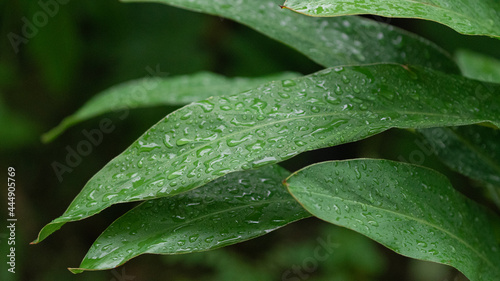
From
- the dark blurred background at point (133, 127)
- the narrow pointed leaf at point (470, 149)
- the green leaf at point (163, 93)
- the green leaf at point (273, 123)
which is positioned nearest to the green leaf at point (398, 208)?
the green leaf at point (273, 123)

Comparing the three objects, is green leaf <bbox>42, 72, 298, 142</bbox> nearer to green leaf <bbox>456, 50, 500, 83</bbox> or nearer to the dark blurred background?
green leaf <bbox>456, 50, 500, 83</bbox>

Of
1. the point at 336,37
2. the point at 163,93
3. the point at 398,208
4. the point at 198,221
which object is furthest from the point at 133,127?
the point at 398,208

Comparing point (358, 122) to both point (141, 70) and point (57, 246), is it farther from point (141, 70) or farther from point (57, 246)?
point (57, 246)

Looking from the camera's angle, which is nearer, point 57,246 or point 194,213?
point 194,213

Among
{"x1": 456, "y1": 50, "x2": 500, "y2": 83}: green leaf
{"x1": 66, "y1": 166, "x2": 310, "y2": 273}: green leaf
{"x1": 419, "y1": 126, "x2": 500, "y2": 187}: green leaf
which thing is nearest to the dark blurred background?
{"x1": 456, "y1": 50, "x2": 500, "y2": 83}: green leaf

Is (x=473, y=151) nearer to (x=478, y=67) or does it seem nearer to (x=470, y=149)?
(x=470, y=149)

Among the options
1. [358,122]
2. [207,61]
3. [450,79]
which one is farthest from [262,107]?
[207,61]
